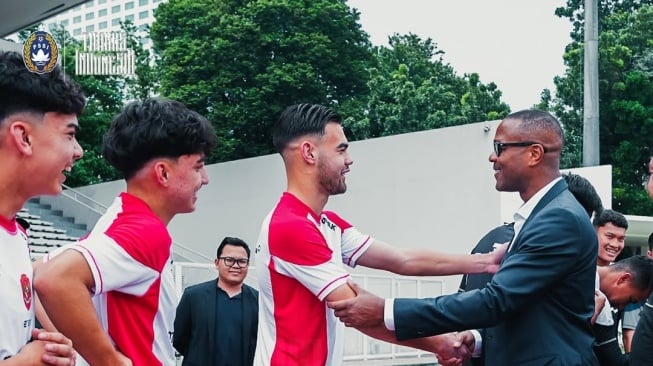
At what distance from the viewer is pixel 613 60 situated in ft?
111

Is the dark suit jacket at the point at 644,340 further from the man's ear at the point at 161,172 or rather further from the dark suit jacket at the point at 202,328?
the dark suit jacket at the point at 202,328

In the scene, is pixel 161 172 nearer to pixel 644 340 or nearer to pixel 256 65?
pixel 644 340

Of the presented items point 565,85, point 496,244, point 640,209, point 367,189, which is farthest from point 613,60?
point 496,244

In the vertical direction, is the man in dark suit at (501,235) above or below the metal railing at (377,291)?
above

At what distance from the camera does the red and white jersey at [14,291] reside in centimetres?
262

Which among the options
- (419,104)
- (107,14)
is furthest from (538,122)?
(107,14)

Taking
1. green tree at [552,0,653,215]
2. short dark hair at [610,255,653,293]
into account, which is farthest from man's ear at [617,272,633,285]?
green tree at [552,0,653,215]

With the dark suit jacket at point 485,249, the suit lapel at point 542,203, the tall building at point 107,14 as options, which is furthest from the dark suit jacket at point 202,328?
the tall building at point 107,14

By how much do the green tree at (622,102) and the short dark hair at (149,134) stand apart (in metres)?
29.7

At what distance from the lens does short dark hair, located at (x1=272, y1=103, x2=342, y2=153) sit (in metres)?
4.32

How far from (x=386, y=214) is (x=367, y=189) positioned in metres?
0.97

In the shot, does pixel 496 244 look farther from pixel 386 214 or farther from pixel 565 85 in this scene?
pixel 565 85

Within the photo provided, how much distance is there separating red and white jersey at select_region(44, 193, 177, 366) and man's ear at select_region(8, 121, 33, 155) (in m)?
0.47

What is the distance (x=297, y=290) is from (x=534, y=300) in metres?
1.00
